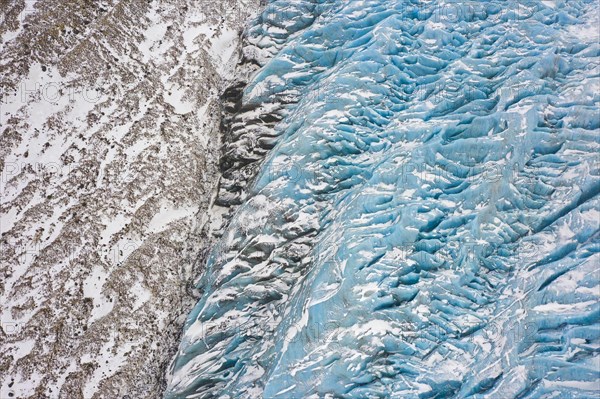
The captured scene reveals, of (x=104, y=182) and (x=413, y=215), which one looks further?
(x=104, y=182)

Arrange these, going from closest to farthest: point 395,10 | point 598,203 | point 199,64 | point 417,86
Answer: point 598,203 < point 417,86 < point 395,10 < point 199,64

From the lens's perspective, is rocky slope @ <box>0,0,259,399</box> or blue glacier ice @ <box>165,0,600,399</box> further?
rocky slope @ <box>0,0,259,399</box>

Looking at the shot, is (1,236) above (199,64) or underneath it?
underneath

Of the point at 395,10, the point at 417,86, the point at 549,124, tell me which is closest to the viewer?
the point at 549,124

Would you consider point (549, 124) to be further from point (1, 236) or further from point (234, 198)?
point (1, 236)

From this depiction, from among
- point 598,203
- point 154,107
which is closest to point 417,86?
point 598,203

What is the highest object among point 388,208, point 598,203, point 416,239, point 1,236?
point 1,236
